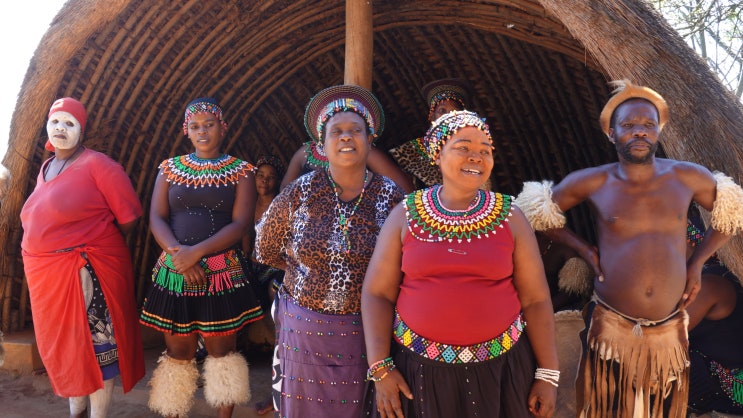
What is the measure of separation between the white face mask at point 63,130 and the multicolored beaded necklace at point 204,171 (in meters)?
0.56

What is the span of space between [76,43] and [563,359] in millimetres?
3232

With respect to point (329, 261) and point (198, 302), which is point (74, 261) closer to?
point (198, 302)

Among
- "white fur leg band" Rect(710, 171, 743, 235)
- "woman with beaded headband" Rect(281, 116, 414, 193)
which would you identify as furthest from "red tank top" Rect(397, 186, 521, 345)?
"woman with beaded headband" Rect(281, 116, 414, 193)

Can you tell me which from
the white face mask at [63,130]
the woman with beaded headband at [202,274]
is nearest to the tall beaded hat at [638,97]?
the woman with beaded headband at [202,274]

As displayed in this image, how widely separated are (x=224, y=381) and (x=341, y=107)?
1662 millimetres

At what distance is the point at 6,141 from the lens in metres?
4.05

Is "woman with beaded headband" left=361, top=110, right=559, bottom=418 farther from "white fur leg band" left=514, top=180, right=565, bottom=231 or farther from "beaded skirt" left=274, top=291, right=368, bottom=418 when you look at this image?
"white fur leg band" left=514, top=180, right=565, bottom=231

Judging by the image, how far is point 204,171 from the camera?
3.38 metres

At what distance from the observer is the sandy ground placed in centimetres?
394

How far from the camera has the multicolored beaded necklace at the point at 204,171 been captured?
132 inches

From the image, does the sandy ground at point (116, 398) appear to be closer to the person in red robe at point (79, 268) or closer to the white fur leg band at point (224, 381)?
the white fur leg band at point (224, 381)

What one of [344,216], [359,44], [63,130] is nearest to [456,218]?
[344,216]

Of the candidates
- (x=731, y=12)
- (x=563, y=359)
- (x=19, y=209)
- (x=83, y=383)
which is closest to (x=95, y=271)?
(x=83, y=383)

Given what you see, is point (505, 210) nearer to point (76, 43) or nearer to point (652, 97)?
point (652, 97)
